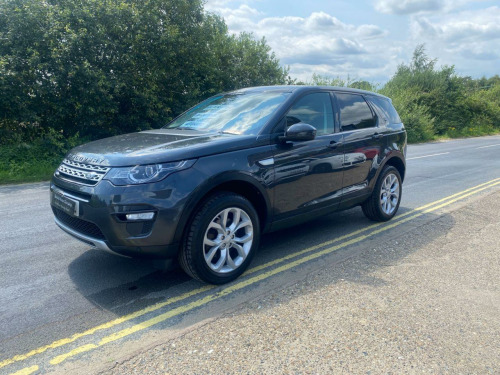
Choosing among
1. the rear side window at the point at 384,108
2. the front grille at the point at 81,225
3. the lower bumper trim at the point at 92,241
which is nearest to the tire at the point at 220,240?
the lower bumper trim at the point at 92,241

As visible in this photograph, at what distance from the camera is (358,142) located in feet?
17.2

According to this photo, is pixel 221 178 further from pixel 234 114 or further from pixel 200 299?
pixel 234 114

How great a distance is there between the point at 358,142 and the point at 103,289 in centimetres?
343

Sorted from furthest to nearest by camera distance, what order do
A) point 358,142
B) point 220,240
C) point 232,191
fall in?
point 358,142, point 232,191, point 220,240

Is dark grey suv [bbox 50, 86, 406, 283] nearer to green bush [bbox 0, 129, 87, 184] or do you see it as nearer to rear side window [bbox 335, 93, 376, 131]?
rear side window [bbox 335, 93, 376, 131]

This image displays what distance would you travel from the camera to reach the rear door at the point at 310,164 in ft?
13.9

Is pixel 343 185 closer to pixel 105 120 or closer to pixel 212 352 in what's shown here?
pixel 212 352

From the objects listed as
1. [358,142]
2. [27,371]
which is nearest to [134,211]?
[27,371]

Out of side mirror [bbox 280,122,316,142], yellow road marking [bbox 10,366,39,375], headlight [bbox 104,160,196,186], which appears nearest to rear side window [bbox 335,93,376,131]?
side mirror [bbox 280,122,316,142]

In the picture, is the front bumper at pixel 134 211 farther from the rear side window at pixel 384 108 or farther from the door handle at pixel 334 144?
the rear side window at pixel 384 108

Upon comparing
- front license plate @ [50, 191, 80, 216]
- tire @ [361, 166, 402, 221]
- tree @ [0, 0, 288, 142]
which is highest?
tree @ [0, 0, 288, 142]

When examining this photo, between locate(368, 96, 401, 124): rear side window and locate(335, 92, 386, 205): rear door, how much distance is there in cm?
20

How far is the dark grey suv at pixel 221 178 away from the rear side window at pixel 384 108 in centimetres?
51

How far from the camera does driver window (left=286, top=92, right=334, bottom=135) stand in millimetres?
4500
